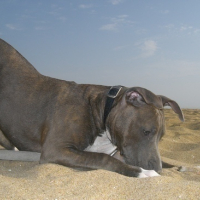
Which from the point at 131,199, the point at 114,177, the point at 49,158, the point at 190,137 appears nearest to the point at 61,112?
the point at 49,158

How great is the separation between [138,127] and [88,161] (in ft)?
2.25

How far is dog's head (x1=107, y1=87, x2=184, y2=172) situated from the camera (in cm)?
355

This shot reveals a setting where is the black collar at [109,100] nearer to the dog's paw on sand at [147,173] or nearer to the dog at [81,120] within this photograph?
the dog at [81,120]

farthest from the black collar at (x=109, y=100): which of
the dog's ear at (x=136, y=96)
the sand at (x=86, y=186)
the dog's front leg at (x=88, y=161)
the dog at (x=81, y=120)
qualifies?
the sand at (x=86, y=186)

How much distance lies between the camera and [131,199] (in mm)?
2488

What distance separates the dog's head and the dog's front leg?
0.25 meters

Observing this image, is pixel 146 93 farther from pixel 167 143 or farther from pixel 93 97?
pixel 167 143

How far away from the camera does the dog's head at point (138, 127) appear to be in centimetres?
355

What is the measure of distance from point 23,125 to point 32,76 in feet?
2.49

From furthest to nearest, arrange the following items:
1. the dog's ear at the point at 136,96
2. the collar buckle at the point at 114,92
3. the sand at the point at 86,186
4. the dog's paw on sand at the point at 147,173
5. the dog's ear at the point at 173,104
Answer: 1. the dog's ear at the point at 173,104
2. the collar buckle at the point at 114,92
3. the dog's ear at the point at 136,96
4. the dog's paw on sand at the point at 147,173
5. the sand at the point at 86,186

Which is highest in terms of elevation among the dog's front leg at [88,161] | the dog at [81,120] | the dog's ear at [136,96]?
the dog's ear at [136,96]

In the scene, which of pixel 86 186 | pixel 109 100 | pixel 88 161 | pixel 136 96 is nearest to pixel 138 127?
pixel 136 96

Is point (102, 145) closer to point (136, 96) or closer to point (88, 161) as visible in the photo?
point (88, 161)

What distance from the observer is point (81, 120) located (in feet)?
12.8
